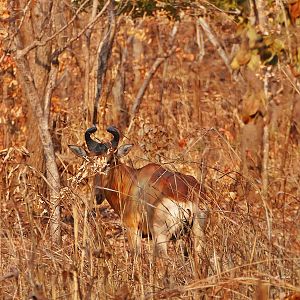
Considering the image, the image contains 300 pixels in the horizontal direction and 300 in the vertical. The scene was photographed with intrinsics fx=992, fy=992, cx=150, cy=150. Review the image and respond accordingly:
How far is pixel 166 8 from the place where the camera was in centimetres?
1333

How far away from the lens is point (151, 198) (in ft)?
28.3

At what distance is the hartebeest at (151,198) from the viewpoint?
19.1 ft

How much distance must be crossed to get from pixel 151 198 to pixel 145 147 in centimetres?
51

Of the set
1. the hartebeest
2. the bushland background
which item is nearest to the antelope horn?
the hartebeest

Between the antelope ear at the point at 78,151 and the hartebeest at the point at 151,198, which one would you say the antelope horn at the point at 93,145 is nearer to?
the hartebeest at the point at 151,198

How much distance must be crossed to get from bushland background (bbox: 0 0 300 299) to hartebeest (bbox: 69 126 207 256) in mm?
145

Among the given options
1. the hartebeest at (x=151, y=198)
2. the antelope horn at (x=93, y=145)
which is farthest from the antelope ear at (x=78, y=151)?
the antelope horn at (x=93, y=145)

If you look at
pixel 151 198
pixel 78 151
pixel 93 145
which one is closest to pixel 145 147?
pixel 151 198

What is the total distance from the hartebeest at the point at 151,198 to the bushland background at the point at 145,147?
0.47 ft

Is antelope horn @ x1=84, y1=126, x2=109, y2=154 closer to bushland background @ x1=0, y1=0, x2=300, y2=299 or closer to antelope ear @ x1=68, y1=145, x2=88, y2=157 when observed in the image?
antelope ear @ x1=68, y1=145, x2=88, y2=157

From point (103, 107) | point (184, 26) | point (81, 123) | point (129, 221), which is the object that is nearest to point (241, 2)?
point (129, 221)

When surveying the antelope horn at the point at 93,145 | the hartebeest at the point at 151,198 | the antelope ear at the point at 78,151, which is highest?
the antelope horn at the point at 93,145

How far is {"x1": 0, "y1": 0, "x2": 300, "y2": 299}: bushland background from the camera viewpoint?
15.7 ft

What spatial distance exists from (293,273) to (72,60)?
42.5 ft
